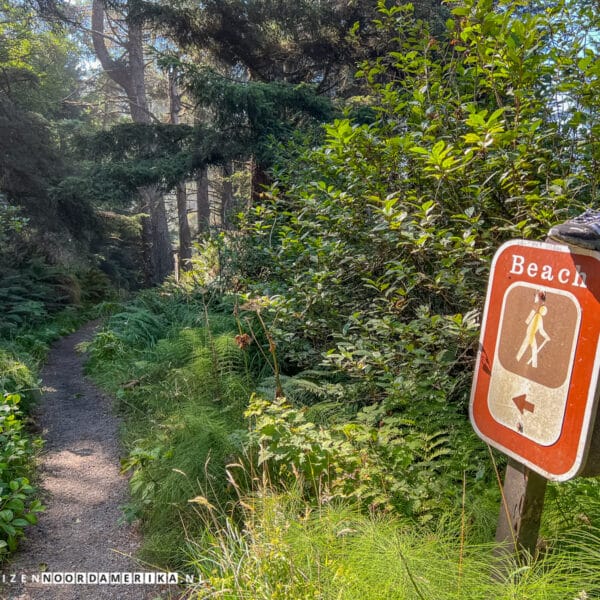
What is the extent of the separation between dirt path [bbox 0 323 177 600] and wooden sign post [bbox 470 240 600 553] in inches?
88.7

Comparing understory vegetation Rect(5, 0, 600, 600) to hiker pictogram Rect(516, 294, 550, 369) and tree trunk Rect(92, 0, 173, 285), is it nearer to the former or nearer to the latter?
hiker pictogram Rect(516, 294, 550, 369)

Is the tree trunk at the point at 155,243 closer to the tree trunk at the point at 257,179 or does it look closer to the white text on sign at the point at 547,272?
the tree trunk at the point at 257,179

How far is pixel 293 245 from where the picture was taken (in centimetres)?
388

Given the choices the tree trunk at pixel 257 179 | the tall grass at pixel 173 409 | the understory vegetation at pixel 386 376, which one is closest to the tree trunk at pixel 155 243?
the tree trunk at pixel 257 179

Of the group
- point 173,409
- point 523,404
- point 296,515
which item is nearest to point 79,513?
point 173,409

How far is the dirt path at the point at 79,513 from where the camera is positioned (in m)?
2.70

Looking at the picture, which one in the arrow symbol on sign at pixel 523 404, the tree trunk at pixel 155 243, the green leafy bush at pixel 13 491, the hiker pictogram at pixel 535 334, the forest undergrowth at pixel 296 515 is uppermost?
the tree trunk at pixel 155 243

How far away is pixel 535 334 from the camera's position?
1.34 m

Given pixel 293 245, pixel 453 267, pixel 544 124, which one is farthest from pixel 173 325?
pixel 544 124

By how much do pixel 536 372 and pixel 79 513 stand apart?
3.62 meters

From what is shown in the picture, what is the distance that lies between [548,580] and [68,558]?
297 cm

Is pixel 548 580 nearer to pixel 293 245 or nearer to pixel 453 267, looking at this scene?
pixel 453 267

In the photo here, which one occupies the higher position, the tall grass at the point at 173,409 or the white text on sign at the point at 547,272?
the white text on sign at the point at 547,272

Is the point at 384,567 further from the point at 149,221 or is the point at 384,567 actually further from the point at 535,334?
the point at 149,221
